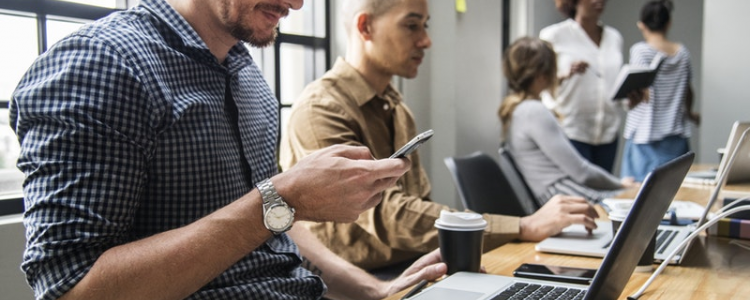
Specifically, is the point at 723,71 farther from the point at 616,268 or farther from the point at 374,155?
the point at 616,268

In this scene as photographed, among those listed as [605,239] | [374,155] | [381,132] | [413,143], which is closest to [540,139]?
[381,132]

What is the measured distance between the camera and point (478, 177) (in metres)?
2.26

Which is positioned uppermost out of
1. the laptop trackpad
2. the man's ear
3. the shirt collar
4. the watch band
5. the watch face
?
the man's ear

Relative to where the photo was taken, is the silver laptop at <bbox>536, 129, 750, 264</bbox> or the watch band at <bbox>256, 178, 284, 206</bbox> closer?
the watch band at <bbox>256, 178, 284, 206</bbox>

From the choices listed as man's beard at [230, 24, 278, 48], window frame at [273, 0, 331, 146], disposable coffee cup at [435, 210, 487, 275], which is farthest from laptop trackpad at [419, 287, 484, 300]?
window frame at [273, 0, 331, 146]

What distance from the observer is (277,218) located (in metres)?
0.94

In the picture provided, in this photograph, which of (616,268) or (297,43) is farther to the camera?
(297,43)

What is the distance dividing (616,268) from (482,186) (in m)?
1.42

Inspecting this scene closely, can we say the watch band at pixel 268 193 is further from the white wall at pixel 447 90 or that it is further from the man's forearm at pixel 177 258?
the white wall at pixel 447 90

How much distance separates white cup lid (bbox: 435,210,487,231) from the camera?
3.88ft

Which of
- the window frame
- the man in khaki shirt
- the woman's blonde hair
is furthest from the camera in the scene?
the woman's blonde hair

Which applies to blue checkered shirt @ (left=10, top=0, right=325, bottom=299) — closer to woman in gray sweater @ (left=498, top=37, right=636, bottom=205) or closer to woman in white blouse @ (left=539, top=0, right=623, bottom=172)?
woman in gray sweater @ (left=498, top=37, right=636, bottom=205)

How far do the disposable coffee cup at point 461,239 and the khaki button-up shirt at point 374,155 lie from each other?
15.1 inches

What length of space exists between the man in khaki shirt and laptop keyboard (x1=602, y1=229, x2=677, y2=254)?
6.0 inches
